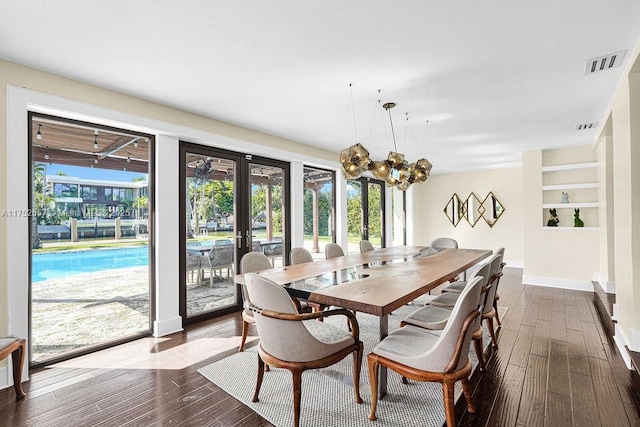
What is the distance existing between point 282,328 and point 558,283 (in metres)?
5.91

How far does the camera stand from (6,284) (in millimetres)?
2451

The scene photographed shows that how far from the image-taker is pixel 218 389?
7.64 feet

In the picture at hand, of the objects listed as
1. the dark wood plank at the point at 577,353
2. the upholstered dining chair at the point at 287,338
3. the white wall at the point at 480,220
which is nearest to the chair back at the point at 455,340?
the upholstered dining chair at the point at 287,338

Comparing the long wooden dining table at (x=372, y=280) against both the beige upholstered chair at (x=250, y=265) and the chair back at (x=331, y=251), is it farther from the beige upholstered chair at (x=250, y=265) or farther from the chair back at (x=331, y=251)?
the chair back at (x=331, y=251)

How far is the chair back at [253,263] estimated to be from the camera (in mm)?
3054

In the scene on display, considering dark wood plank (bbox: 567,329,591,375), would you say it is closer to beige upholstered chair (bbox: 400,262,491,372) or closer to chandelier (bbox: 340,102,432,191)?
beige upholstered chair (bbox: 400,262,491,372)

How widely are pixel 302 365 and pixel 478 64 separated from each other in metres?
2.69

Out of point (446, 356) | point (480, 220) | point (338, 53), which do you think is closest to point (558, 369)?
point (446, 356)

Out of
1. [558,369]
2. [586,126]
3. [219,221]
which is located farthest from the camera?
[586,126]

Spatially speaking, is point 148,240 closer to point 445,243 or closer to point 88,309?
point 88,309

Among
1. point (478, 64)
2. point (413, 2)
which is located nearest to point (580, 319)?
point (478, 64)

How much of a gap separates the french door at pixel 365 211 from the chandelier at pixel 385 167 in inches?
113

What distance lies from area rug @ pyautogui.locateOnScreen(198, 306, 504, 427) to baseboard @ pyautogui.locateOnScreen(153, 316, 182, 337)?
3.59 feet

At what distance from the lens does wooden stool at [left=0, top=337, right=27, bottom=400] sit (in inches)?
86.7
